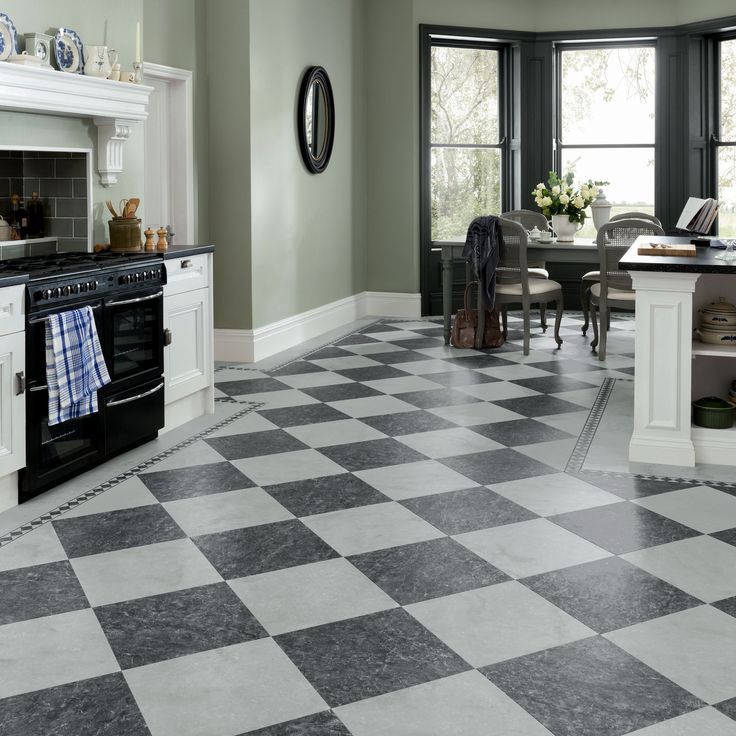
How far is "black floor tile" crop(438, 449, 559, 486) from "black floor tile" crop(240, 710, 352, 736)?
6.34 feet

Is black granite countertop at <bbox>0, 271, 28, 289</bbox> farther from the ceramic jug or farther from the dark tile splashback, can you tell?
the ceramic jug

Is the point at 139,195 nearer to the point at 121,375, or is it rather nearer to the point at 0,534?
the point at 121,375

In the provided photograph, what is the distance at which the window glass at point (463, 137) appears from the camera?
349 inches

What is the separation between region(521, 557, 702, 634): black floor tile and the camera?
9.02 feet

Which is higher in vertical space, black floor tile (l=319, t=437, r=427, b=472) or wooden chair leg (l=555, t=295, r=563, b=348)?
wooden chair leg (l=555, t=295, r=563, b=348)

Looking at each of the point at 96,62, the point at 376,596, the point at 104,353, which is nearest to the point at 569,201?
the point at 96,62

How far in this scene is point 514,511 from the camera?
145 inches

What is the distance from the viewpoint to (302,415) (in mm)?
5219

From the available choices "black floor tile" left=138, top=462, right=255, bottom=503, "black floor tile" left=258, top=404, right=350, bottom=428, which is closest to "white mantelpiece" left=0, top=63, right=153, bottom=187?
"black floor tile" left=258, top=404, right=350, bottom=428

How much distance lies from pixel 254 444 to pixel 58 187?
63.5 inches

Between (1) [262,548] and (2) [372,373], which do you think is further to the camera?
(2) [372,373]

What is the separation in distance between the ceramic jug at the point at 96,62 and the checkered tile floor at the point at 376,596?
1828 mm

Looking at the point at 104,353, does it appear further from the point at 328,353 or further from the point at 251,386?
the point at 328,353

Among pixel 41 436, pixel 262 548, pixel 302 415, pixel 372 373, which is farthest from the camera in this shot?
pixel 372 373
